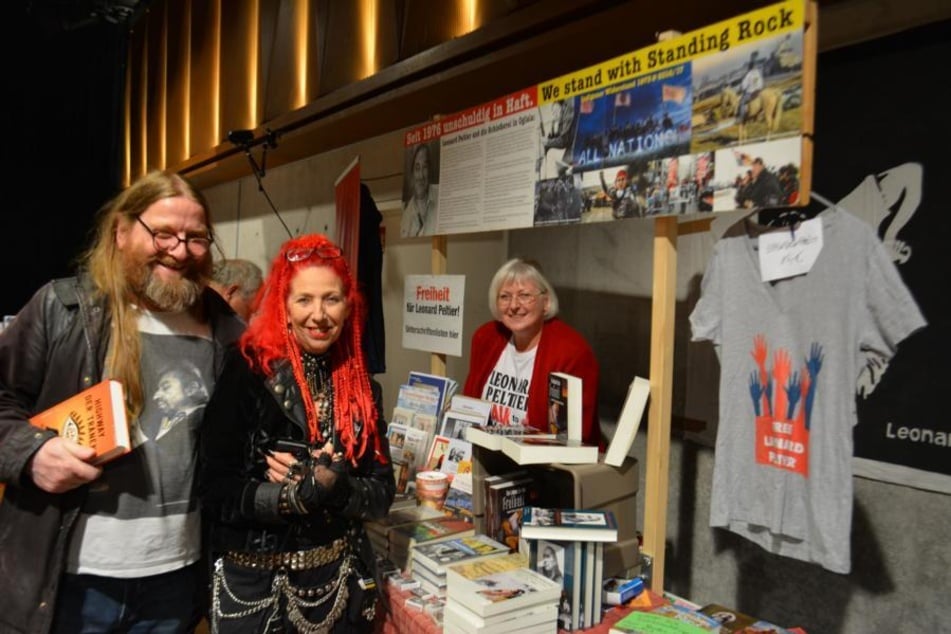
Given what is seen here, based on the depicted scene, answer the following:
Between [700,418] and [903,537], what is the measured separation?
0.84 meters

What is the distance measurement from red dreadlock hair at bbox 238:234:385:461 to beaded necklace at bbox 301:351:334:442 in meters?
0.01

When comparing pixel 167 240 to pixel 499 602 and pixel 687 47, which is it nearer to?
pixel 499 602

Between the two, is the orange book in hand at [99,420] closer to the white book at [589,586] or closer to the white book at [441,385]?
the white book at [589,586]

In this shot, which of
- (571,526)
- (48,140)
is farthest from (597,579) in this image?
(48,140)

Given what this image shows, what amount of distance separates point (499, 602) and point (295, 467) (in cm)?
56

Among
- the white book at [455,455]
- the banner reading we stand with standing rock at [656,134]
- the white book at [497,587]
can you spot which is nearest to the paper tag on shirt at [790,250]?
the banner reading we stand with standing rock at [656,134]

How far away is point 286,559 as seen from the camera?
149 centimetres

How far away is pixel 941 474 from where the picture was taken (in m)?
2.04

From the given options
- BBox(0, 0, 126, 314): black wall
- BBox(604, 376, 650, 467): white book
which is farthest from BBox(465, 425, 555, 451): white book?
BBox(0, 0, 126, 314): black wall

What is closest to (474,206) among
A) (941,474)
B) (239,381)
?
(239,381)

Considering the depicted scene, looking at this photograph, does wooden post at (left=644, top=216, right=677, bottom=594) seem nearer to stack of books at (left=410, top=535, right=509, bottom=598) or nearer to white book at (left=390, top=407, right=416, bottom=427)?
stack of books at (left=410, top=535, right=509, bottom=598)

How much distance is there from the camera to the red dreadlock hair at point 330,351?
1.53 metres

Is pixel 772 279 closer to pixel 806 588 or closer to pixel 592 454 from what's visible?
pixel 592 454

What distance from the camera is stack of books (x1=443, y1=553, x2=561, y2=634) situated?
4.88 feet
